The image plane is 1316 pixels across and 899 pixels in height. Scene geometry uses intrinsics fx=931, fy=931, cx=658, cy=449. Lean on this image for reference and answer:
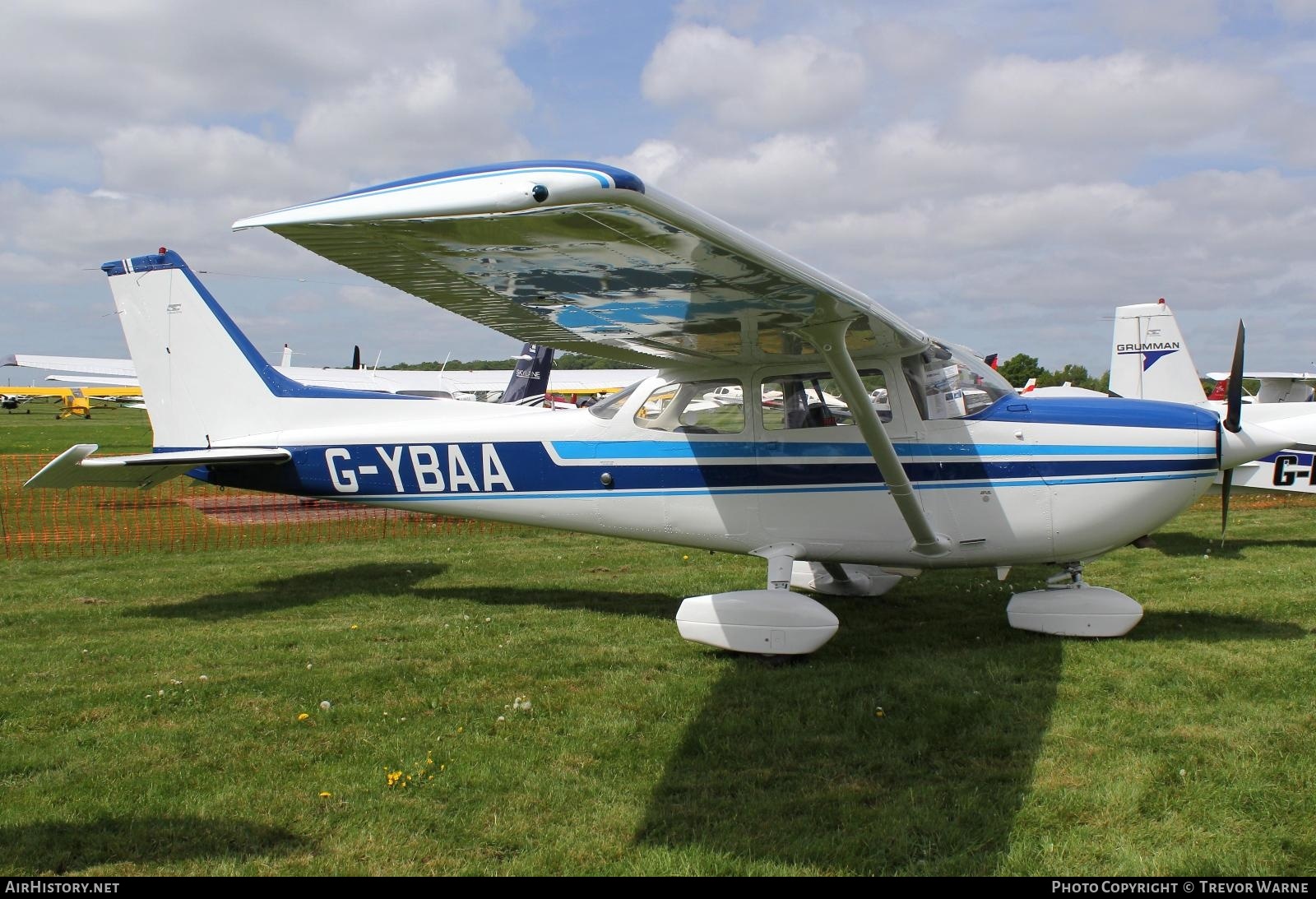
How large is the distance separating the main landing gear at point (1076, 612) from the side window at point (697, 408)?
2224 mm

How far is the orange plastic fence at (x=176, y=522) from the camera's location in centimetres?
1114

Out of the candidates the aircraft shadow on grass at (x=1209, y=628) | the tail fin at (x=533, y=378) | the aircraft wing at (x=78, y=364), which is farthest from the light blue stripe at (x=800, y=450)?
the aircraft wing at (x=78, y=364)

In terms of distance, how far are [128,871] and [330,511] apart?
11.8 meters

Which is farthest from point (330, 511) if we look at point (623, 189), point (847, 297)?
point (623, 189)

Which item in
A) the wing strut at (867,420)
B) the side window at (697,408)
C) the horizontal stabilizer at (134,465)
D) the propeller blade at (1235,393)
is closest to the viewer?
the wing strut at (867,420)

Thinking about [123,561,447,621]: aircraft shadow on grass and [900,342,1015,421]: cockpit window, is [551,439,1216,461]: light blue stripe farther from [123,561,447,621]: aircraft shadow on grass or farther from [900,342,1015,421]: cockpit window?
[123,561,447,621]: aircraft shadow on grass

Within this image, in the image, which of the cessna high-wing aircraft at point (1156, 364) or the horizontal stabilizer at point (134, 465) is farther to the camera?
the cessna high-wing aircraft at point (1156, 364)

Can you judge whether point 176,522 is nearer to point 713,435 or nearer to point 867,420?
point 713,435

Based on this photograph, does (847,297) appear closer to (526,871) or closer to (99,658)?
(526,871)

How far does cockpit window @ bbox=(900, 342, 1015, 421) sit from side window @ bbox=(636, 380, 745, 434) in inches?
45.6

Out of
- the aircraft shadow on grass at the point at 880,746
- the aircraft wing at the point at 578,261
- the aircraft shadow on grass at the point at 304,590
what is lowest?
the aircraft shadow on grass at the point at 304,590

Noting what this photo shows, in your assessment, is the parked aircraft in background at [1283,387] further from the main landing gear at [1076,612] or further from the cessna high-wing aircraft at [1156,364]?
the main landing gear at [1076,612]

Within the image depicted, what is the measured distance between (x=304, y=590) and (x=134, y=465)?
1.75 meters

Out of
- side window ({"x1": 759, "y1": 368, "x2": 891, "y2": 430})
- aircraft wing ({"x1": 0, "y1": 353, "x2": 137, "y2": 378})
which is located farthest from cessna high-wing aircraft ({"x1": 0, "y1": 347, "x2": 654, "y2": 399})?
side window ({"x1": 759, "y1": 368, "x2": 891, "y2": 430})
